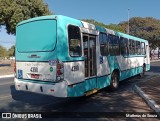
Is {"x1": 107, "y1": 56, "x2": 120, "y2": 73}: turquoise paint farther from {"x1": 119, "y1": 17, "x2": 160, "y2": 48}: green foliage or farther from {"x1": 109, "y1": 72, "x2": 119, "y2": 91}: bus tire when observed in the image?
{"x1": 119, "y1": 17, "x2": 160, "y2": 48}: green foliage

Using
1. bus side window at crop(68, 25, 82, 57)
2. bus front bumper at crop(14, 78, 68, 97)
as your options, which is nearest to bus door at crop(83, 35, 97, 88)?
bus side window at crop(68, 25, 82, 57)

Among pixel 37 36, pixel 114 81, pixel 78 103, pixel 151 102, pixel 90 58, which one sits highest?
pixel 37 36

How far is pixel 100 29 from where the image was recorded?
38.9 ft

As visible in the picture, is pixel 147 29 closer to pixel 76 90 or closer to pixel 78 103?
pixel 78 103

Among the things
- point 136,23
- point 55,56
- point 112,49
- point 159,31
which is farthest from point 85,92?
point 136,23

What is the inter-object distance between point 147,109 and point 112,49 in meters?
4.48

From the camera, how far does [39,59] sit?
31.3ft

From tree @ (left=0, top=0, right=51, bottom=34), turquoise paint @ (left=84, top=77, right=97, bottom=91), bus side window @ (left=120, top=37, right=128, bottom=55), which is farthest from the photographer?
tree @ (left=0, top=0, right=51, bottom=34)

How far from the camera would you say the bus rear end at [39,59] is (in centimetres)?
892

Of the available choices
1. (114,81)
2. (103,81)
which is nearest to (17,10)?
(114,81)

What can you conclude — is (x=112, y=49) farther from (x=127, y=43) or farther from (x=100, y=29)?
(x=127, y=43)

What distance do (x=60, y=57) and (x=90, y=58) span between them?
7.04 ft

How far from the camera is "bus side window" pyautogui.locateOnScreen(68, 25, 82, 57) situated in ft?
30.9

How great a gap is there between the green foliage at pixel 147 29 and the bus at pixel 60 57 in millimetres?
62361
